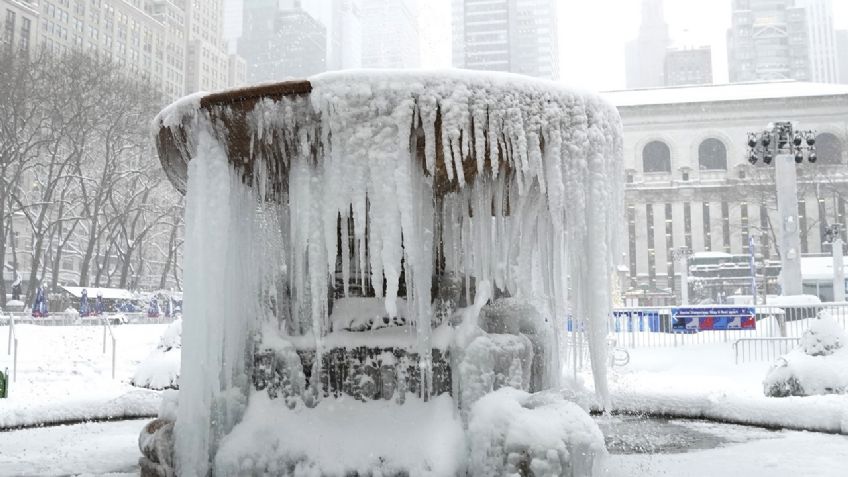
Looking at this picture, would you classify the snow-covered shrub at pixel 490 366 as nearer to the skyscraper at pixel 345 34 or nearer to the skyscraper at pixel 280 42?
the skyscraper at pixel 280 42

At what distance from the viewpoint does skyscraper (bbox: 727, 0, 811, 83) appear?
551 feet

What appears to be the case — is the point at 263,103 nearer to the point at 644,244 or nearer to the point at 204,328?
the point at 204,328

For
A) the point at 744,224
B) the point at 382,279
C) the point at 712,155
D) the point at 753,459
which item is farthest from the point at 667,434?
the point at 712,155

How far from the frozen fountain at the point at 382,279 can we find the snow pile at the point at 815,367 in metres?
5.10

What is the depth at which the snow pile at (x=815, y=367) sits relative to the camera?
30.2ft

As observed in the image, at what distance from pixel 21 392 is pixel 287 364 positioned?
8.50 meters

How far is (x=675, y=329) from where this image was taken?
2069 centimetres

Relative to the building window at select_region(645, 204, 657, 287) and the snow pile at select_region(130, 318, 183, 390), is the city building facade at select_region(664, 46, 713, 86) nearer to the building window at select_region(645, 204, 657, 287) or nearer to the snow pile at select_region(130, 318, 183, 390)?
the building window at select_region(645, 204, 657, 287)

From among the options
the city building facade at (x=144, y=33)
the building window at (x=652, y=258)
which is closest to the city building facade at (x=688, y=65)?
the city building facade at (x=144, y=33)

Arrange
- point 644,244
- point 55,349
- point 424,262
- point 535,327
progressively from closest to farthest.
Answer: point 424,262, point 535,327, point 55,349, point 644,244

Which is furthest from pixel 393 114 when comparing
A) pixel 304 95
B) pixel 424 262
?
pixel 424 262

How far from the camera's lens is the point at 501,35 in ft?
454

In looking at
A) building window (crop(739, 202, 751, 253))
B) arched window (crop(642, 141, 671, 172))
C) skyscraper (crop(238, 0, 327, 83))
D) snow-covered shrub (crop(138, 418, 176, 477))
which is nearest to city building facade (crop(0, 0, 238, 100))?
skyscraper (crop(238, 0, 327, 83))

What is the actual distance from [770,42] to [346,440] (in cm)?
18936
